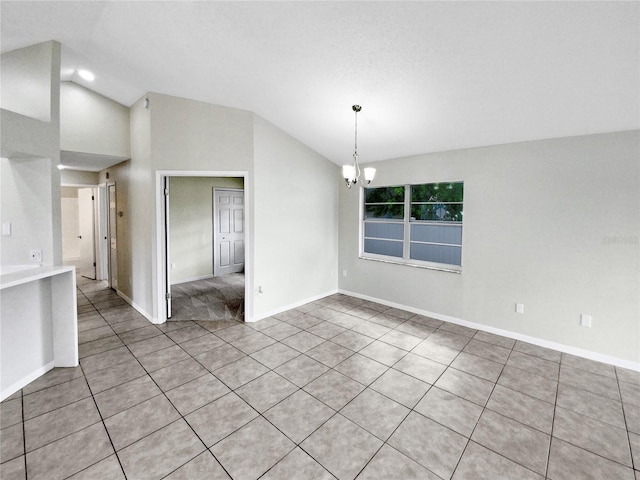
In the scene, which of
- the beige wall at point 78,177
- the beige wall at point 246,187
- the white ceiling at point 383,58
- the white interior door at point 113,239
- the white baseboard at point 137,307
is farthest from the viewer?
the beige wall at point 78,177

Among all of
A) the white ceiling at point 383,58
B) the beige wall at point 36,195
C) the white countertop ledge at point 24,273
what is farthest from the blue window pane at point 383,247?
the beige wall at point 36,195

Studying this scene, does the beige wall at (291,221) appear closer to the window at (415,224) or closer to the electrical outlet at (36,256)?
the window at (415,224)

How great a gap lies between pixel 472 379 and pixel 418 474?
1370 mm

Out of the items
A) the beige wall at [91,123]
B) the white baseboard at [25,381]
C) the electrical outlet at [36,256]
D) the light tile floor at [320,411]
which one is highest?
the beige wall at [91,123]

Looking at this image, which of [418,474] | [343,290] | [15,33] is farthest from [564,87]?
[15,33]

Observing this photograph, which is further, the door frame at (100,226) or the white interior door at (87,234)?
the white interior door at (87,234)

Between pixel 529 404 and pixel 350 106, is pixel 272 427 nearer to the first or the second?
pixel 529 404

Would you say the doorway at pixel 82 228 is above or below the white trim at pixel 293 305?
above

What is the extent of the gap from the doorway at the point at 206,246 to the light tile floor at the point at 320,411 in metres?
1.42

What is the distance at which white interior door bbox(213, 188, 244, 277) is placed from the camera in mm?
6939

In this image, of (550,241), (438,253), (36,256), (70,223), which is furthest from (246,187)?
(70,223)

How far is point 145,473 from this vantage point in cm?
179

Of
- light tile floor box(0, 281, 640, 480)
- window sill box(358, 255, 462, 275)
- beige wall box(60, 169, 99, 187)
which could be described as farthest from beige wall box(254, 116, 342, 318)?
beige wall box(60, 169, 99, 187)

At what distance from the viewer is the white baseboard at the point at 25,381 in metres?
2.51
